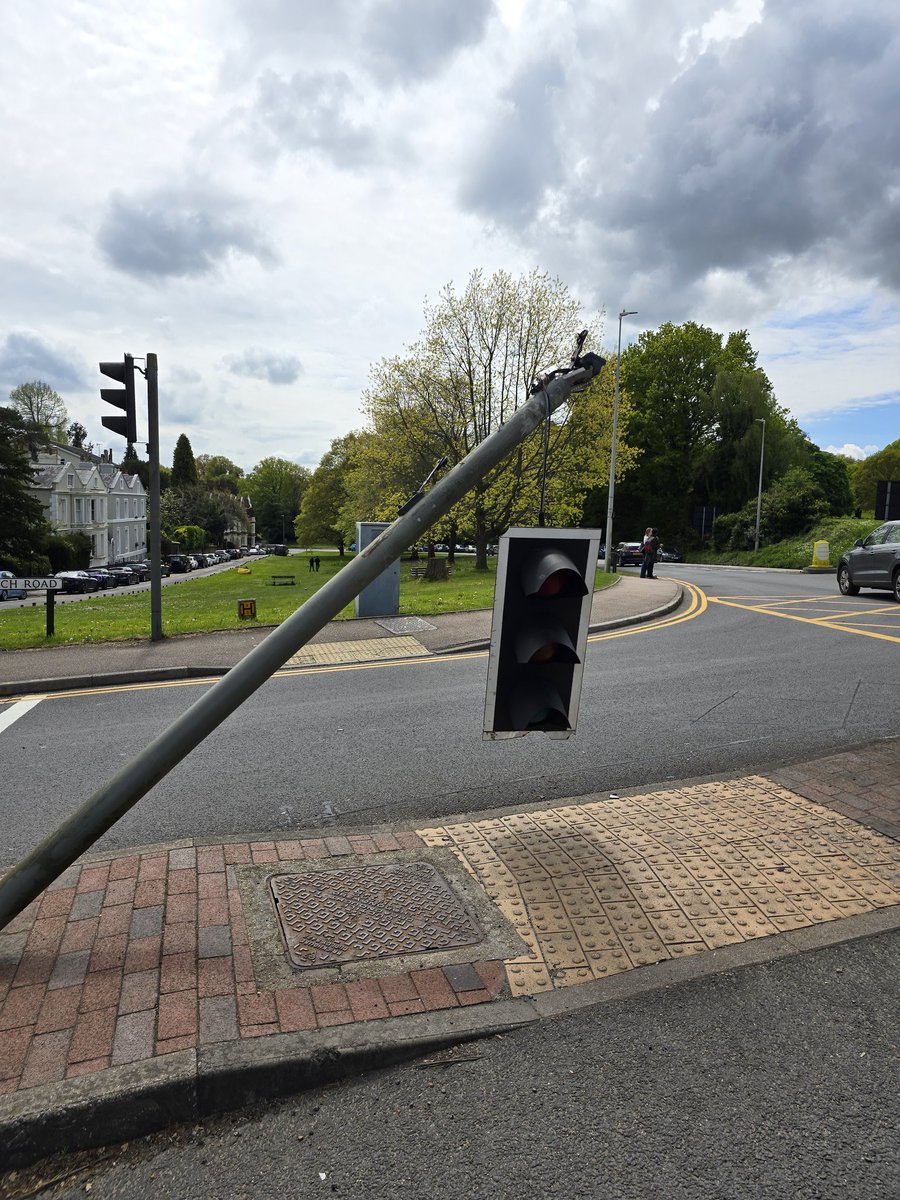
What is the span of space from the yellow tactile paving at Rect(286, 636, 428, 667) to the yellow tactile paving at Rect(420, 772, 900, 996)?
256 inches

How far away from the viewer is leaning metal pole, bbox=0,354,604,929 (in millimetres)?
3135

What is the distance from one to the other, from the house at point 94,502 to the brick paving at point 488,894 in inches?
2699

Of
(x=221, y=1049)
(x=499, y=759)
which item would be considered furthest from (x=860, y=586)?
(x=221, y=1049)

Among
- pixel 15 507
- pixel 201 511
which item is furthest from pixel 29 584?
pixel 201 511

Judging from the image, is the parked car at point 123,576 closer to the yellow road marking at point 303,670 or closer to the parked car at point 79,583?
the parked car at point 79,583

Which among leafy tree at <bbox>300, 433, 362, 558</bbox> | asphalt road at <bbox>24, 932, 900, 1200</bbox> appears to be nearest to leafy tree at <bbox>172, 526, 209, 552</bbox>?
leafy tree at <bbox>300, 433, 362, 558</bbox>

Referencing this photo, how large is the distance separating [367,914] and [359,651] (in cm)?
833

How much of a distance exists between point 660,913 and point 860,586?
17.3 meters

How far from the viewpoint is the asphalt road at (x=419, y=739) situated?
5.67 m

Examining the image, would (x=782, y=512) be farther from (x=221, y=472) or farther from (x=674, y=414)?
(x=221, y=472)

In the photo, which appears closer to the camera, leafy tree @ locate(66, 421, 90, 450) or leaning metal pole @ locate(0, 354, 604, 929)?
leaning metal pole @ locate(0, 354, 604, 929)

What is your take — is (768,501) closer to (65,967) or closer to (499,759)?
(499,759)

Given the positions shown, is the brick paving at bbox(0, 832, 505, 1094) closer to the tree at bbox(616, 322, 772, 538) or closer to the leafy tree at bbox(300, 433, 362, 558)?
the tree at bbox(616, 322, 772, 538)

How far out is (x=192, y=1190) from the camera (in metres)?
2.53
